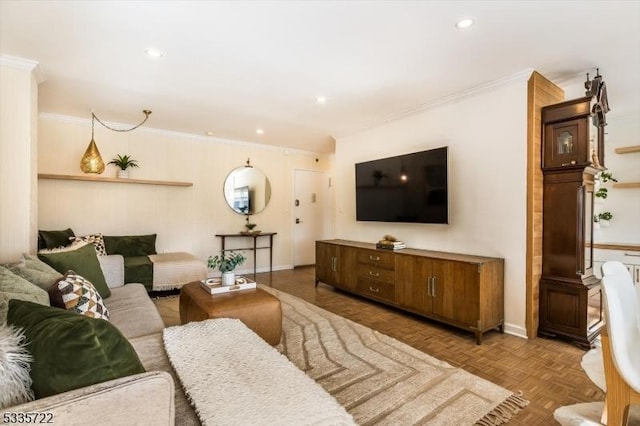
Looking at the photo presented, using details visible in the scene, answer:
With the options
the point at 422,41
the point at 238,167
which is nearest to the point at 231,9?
the point at 422,41

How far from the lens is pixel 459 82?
10.1 ft

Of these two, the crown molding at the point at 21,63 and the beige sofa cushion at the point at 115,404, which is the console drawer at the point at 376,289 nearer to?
the beige sofa cushion at the point at 115,404

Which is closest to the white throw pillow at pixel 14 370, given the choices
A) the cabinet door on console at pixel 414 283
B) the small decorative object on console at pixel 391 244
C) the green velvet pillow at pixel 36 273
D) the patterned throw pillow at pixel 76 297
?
the patterned throw pillow at pixel 76 297

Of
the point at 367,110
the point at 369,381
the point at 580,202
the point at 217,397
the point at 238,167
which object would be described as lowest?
the point at 369,381

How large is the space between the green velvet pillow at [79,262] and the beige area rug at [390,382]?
1.54 meters

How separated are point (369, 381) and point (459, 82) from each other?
2744mm

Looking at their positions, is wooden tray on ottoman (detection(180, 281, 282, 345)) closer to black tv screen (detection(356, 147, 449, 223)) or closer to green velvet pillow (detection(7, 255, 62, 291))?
green velvet pillow (detection(7, 255, 62, 291))

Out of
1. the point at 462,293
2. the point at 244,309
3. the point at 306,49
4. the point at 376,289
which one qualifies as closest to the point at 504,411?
the point at 462,293

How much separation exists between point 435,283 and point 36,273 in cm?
306

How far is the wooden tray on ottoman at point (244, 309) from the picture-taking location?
231 centimetres

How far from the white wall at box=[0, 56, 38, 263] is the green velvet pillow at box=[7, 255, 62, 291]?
0.91 meters

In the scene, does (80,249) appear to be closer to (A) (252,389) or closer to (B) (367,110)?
(A) (252,389)

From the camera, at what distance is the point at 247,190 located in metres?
5.80

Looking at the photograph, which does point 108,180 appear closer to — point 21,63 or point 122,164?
point 122,164
